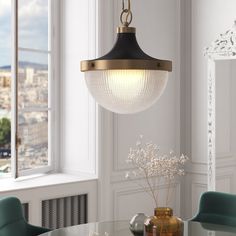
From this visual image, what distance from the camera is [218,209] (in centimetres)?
348

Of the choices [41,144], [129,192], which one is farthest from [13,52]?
[129,192]

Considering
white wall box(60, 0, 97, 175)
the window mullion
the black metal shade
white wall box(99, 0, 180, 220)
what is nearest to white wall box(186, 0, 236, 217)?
white wall box(99, 0, 180, 220)

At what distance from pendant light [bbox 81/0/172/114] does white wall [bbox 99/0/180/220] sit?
1949mm

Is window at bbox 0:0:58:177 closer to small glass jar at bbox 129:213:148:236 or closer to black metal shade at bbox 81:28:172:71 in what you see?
small glass jar at bbox 129:213:148:236

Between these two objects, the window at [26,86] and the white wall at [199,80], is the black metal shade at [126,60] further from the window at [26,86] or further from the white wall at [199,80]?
the white wall at [199,80]

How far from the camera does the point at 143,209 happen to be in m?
4.69

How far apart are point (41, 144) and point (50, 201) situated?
553mm

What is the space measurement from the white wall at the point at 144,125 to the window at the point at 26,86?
19.4 inches

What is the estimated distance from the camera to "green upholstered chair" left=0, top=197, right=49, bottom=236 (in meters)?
3.04

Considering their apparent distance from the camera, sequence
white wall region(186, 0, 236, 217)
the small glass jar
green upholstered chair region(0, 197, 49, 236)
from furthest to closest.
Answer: white wall region(186, 0, 236, 217)
green upholstered chair region(0, 197, 49, 236)
the small glass jar

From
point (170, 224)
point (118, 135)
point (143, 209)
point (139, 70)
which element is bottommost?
point (143, 209)

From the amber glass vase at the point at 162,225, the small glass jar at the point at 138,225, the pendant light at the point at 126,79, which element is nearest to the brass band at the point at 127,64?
the pendant light at the point at 126,79

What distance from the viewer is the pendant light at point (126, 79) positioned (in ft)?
7.59

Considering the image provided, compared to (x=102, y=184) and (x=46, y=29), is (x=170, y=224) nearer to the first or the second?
(x=102, y=184)
